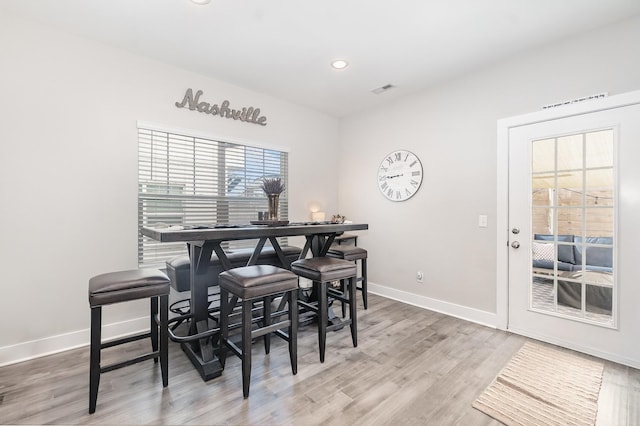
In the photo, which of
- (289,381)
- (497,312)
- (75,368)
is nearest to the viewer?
(289,381)

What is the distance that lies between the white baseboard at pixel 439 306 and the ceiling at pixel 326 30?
2.63m

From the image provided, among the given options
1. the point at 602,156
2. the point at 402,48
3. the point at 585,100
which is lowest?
the point at 602,156

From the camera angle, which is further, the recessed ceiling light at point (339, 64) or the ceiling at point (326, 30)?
the recessed ceiling light at point (339, 64)

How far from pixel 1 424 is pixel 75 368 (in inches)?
22.9

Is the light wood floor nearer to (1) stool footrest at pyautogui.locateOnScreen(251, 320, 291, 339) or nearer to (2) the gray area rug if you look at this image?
(2) the gray area rug

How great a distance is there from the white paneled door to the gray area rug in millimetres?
333

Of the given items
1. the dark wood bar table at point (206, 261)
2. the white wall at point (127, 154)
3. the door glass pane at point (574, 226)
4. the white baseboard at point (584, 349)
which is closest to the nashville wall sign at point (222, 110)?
the white wall at point (127, 154)

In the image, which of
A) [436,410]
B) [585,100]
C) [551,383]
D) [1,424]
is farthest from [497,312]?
[1,424]

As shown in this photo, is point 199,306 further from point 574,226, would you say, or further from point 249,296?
point 574,226

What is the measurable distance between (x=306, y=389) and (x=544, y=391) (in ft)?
5.26

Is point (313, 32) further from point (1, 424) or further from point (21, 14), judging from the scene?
point (1, 424)

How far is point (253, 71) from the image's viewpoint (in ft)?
10.4

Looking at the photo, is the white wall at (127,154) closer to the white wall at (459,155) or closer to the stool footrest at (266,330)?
the white wall at (459,155)

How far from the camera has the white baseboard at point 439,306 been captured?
3.07m
